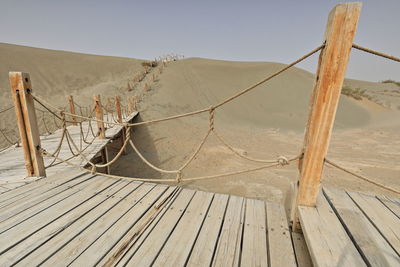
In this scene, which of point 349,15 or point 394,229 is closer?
point 349,15

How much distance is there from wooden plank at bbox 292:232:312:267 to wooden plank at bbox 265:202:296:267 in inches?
2.2

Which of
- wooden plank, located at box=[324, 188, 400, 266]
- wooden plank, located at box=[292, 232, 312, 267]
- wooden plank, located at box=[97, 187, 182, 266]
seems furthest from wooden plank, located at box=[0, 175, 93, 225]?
wooden plank, located at box=[324, 188, 400, 266]

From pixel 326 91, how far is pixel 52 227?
2.74 m

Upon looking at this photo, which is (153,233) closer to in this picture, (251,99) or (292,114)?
(292,114)

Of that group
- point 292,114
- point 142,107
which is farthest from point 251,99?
point 142,107

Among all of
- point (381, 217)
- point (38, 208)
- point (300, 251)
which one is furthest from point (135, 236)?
point (381, 217)

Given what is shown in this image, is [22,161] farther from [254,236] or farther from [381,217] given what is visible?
[381,217]

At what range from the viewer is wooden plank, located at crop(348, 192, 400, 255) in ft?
5.03

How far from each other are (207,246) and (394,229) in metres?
1.62

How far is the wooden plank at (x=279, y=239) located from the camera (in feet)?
4.83

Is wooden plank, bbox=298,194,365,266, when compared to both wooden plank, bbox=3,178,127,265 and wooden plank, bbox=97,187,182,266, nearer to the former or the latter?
wooden plank, bbox=97,187,182,266

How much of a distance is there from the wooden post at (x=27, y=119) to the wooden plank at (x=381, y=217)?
4.15 meters

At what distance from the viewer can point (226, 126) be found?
1405 centimetres

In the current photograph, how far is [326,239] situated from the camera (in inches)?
58.1
